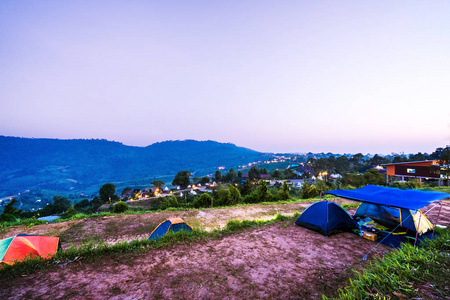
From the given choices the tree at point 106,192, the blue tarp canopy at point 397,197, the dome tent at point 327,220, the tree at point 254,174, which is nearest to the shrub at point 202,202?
the dome tent at point 327,220

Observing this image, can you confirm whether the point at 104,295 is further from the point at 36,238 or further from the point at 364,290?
the point at 364,290

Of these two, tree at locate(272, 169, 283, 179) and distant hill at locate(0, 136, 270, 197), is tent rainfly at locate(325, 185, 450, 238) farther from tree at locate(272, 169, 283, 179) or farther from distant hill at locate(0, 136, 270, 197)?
distant hill at locate(0, 136, 270, 197)

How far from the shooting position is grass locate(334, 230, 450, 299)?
8.57 feet

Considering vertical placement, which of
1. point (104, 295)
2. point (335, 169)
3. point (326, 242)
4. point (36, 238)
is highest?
point (36, 238)

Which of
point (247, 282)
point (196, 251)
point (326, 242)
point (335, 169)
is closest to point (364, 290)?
point (247, 282)

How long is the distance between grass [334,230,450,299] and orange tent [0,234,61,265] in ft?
22.4

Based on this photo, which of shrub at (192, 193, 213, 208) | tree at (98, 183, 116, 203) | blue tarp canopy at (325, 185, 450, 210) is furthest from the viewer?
tree at (98, 183, 116, 203)

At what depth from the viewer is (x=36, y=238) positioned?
4.76m

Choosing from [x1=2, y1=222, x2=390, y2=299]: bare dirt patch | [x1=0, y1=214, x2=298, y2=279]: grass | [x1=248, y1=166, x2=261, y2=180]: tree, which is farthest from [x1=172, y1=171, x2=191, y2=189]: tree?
[x1=2, y1=222, x2=390, y2=299]: bare dirt patch

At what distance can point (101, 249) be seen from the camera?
189 inches

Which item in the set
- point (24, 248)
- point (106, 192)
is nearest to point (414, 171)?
point (24, 248)

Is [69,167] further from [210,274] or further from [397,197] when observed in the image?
[397,197]

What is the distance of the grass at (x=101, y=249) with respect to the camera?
3938 millimetres

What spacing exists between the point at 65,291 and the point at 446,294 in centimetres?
621
